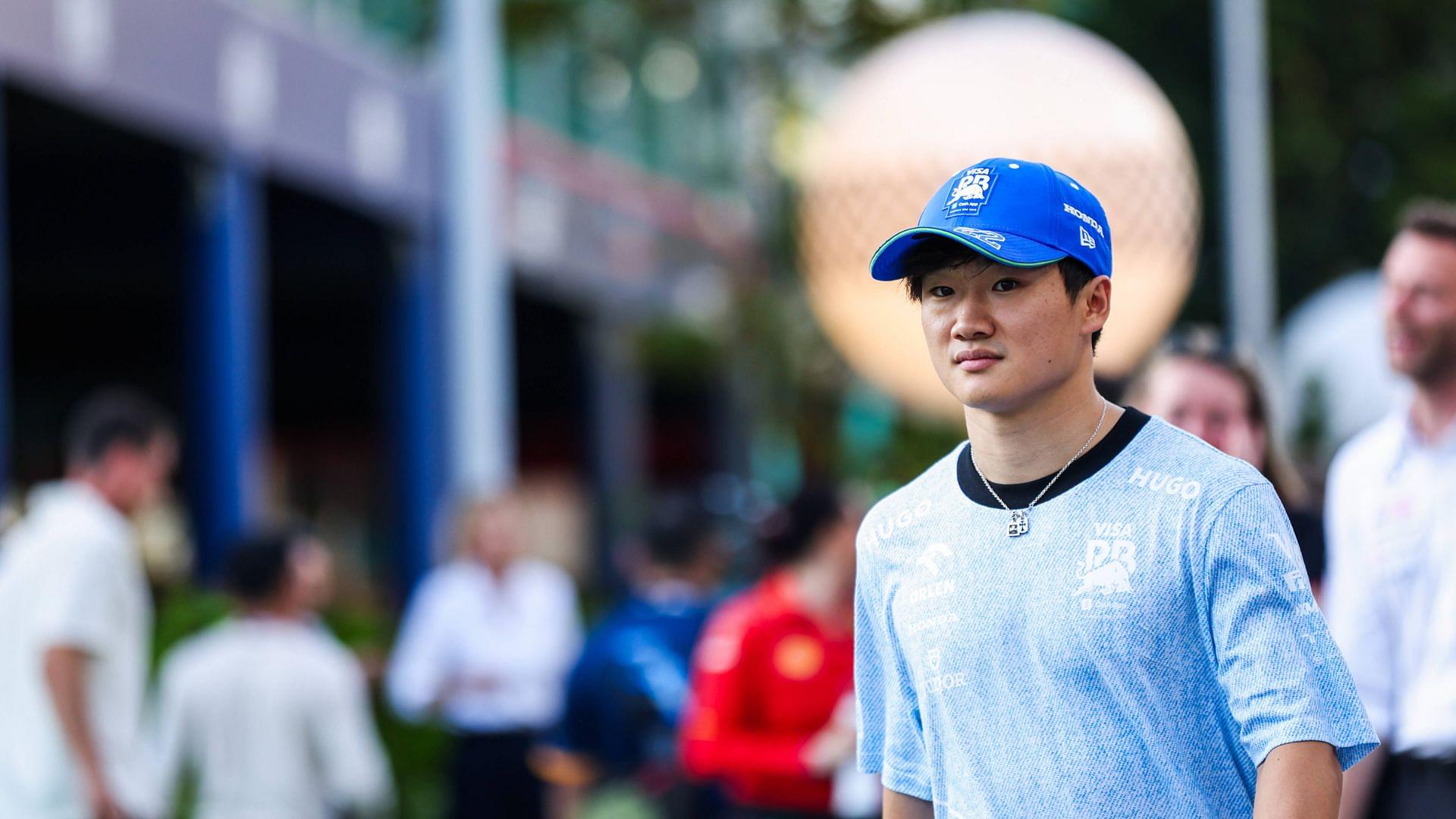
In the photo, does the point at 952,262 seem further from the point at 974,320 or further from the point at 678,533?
the point at 678,533

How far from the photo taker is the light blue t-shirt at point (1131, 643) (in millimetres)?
2527

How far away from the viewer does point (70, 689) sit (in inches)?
236

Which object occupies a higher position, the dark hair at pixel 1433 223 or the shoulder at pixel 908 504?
the dark hair at pixel 1433 223

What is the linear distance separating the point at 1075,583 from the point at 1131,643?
0.34 ft

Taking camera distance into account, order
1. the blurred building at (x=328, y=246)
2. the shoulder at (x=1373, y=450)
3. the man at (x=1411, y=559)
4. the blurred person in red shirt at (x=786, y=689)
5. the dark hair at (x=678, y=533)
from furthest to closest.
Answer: the blurred building at (x=328, y=246)
the dark hair at (x=678, y=533)
the blurred person in red shirt at (x=786, y=689)
the shoulder at (x=1373, y=450)
the man at (x=1411, y=559)

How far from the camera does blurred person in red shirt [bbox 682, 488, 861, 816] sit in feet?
19.6

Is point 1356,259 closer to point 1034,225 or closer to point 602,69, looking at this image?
point 602,69

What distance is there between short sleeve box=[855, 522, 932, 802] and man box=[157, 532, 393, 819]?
14.8 ft

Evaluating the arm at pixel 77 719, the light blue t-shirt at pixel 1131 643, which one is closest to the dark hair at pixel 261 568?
the arm at pixel 77 719

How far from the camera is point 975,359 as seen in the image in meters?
2.71

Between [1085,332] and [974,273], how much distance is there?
0.18m

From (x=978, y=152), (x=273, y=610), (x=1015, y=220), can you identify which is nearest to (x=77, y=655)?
(x=273, y=610)

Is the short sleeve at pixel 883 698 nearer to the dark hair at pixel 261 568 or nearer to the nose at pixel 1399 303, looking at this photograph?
the nose at pixel 1399 303

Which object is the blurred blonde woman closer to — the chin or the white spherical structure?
the chin
